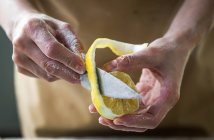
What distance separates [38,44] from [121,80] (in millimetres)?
141

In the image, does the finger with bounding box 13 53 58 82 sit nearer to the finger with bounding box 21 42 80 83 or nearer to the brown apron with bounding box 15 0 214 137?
the finger with bounding box 21 42 80 83

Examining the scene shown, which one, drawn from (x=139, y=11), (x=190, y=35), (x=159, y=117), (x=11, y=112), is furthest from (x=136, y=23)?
(x=11, y=112)

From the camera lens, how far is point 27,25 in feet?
2.24

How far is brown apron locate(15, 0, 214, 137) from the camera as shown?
860 millimetres

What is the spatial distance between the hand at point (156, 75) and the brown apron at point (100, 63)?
0.13 metres

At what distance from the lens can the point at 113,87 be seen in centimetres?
62

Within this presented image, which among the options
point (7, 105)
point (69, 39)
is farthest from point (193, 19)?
point (7, 105)

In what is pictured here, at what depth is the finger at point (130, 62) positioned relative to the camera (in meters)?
0.67

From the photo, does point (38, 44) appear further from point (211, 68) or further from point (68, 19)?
point (211, 68)

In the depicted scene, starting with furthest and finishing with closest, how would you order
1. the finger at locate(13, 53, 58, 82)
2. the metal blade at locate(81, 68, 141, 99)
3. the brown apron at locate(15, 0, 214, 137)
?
1. the brown apron at locate(15, 0, 214, 137)
2. the finger at locate(13, 53, 58, 82)
3. the metal blade at locate(81, 68, 141, 99)

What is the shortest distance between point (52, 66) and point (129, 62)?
12cm

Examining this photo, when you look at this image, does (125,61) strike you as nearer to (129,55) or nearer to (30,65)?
(129,55)

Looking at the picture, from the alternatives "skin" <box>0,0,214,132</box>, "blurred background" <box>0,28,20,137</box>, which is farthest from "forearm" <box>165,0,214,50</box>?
"blurred background" <box>0,28,20,137</box>

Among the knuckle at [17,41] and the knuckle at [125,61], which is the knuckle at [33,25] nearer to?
the knuckle at [17,41]
